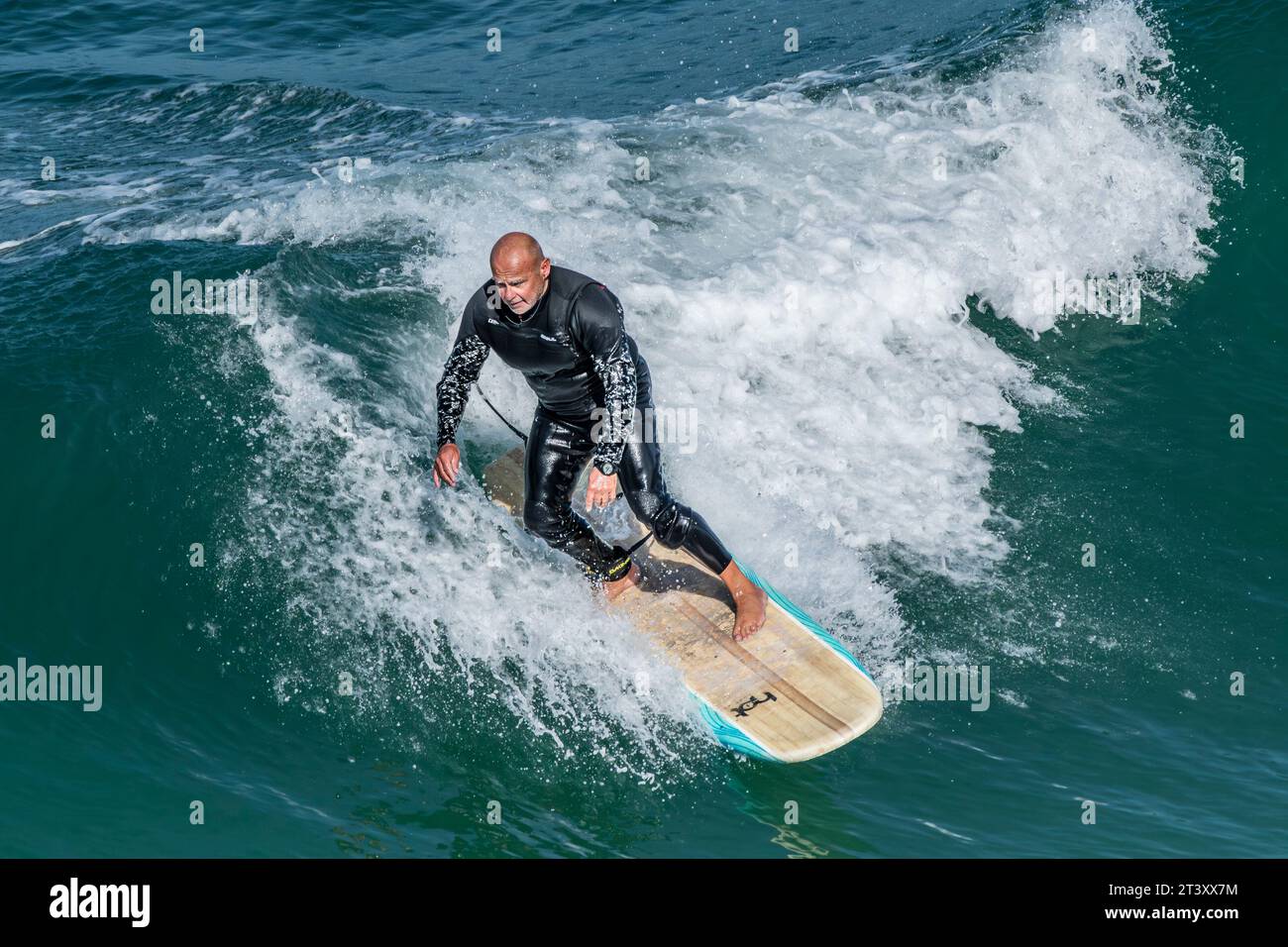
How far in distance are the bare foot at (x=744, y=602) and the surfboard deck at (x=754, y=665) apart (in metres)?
0.06

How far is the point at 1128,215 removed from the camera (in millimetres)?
11570

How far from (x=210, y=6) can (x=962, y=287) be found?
13.1m

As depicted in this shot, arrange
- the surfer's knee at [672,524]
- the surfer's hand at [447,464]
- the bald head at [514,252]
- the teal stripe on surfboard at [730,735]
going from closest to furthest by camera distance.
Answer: the bald head at [514,252] → the teal stripe on surfboard at [730,735] → the surfer's hand at [447,464] → the surfer's knee at [672,524]

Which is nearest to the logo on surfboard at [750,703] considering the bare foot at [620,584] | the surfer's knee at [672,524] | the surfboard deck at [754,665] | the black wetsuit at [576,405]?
the surfboard deck at [754,665]

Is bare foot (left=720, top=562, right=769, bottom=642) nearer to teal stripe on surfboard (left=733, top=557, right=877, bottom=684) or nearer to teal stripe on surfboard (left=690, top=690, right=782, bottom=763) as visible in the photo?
teal stripe on surfboard (left=733, top=557, right=877, bottom=684)

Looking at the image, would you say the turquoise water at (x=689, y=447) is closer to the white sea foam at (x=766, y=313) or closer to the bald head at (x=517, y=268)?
the white sea foam at (x=766, y=313)

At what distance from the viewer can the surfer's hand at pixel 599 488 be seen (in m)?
6.27

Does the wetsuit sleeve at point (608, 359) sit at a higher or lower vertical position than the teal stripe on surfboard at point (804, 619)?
higher

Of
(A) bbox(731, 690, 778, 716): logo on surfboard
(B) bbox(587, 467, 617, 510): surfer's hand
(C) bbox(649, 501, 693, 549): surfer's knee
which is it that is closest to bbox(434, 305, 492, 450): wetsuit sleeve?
(B) bbox(587, 467, 617, 510): surfer's hand

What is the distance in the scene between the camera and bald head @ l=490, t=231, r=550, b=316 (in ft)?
19.4

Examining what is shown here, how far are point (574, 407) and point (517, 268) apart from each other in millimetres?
A: 1106

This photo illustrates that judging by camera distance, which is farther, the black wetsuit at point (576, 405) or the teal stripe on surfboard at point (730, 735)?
the teal stripe on surfboard at point (730, 735)

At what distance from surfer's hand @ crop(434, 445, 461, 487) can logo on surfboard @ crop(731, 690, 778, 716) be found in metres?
2.00

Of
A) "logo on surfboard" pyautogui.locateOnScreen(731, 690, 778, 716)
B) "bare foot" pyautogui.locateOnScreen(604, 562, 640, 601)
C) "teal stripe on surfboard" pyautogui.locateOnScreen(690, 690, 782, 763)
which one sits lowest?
"teal stripe on surfboard" pyautogui.locateOnScreen(690, 690, 782, 763)
